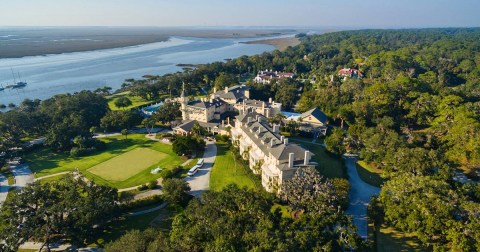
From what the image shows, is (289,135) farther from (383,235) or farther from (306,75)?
(306,75)

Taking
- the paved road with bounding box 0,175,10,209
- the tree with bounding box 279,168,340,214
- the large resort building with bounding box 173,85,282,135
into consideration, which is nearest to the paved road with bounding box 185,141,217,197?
the large resort building with bounding box 173,85,282,135

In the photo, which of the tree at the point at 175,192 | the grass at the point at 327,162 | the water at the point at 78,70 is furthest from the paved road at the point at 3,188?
the water at the point at 78,70

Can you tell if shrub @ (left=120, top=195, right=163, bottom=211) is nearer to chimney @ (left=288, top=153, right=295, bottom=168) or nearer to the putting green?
the putting green

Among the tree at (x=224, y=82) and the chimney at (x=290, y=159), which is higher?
the tree at (x=224, y=82)

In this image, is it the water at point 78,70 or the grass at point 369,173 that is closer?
the grass at point 369,173

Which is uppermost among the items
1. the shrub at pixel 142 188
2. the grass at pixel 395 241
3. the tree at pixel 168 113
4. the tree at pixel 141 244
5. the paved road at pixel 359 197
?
the tree at pixel 168 113

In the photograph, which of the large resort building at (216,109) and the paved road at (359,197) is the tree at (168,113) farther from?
the paved road at (359,197)
